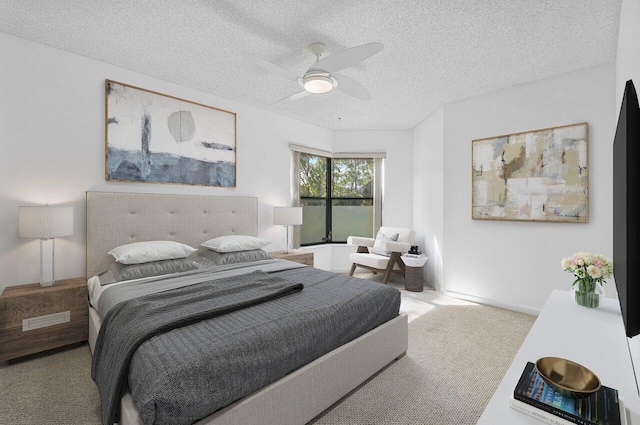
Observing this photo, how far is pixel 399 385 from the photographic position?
2.05m

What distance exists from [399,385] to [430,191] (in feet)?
10.3

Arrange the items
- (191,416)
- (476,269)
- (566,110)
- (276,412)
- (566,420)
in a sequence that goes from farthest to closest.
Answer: (476,269) → (566,110) → (276,412) → (191,416) → (566,420)

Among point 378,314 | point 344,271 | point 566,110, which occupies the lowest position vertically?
point 344,271

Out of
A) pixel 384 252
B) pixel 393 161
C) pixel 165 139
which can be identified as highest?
pixel 393 161

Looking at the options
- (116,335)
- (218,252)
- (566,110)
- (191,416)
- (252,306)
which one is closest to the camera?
(191,416)

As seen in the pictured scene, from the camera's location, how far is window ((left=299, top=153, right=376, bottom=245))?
5.42 m

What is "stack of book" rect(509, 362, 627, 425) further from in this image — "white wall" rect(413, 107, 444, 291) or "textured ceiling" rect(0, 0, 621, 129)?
"white wall" rect(413, 107, 444, 291)

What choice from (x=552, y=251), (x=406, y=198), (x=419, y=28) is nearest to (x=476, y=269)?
(x=552, y=251)

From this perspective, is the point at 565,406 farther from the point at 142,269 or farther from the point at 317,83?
the point at 142,269

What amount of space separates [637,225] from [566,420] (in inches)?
23.9

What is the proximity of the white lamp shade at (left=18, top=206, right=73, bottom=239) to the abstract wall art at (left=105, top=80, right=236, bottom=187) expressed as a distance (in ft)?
2.20

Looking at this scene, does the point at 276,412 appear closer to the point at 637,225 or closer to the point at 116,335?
the point at 116,335

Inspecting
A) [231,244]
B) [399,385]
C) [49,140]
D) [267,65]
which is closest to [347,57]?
[267,65]

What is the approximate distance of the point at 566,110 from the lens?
121 inches
